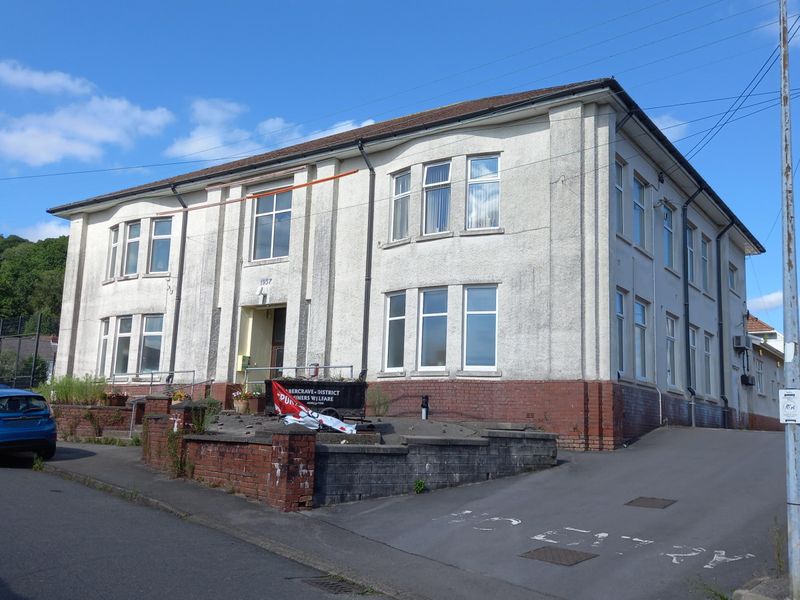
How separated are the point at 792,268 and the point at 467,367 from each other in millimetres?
10493

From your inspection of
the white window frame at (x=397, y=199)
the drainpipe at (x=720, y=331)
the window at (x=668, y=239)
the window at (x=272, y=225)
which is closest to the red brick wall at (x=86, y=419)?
the window at (x=272, y=225)

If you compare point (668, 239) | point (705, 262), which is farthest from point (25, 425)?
point (705, 262)

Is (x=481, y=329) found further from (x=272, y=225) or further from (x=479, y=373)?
(x=272, y=225)

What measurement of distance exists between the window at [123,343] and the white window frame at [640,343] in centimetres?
1590

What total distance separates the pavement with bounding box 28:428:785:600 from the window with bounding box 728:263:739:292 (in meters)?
14.4

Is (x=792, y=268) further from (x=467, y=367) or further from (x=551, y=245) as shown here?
(x=467, y=367)

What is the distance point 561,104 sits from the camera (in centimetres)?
1773

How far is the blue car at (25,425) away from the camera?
15.6 metres

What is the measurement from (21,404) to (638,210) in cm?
1511

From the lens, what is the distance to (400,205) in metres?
20.6

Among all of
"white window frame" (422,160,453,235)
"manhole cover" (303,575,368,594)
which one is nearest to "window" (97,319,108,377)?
"white window frame" (422,160,453,235)

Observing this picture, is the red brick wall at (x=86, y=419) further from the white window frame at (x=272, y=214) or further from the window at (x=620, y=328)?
the window at (x=620, y=328)

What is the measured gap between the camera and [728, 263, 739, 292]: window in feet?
92.8

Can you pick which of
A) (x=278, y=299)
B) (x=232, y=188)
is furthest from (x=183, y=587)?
(x=232, y=188)
